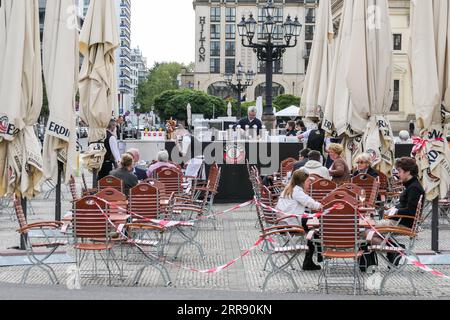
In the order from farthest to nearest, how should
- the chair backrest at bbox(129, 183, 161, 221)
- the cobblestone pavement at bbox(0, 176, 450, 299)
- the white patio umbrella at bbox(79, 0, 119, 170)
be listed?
the white patio umbrella at bbox(79, 0, 119, 170) → the chair backrest at bbox(129, 183, 161, 221) → the cobblestone pavement at bbox(0, 176, 450, 299)

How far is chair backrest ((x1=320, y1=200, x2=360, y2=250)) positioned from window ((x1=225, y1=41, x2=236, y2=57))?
133 meters

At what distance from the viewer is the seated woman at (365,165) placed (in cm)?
1480

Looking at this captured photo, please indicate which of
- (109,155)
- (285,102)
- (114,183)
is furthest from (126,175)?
(285,102)

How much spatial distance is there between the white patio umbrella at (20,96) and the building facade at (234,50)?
125 m

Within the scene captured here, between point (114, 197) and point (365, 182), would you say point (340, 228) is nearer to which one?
point (114, 197)

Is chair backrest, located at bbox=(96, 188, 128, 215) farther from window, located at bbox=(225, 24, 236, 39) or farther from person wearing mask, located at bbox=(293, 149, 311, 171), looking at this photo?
window, located at bbox=(225, 24, 236, 39)

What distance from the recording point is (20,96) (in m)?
12.0

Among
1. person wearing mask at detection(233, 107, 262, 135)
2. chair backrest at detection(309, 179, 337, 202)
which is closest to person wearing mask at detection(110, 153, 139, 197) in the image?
chair backrest at detection(309, 179, 337, 202)

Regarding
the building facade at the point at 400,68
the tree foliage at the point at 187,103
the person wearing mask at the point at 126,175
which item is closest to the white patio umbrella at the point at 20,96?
the person wearing mask at the point at 126,175

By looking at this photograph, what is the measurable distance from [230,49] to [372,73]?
128768 millimetres

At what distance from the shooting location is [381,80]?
48.4ft

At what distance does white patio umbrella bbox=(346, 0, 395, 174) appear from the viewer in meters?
14.7
